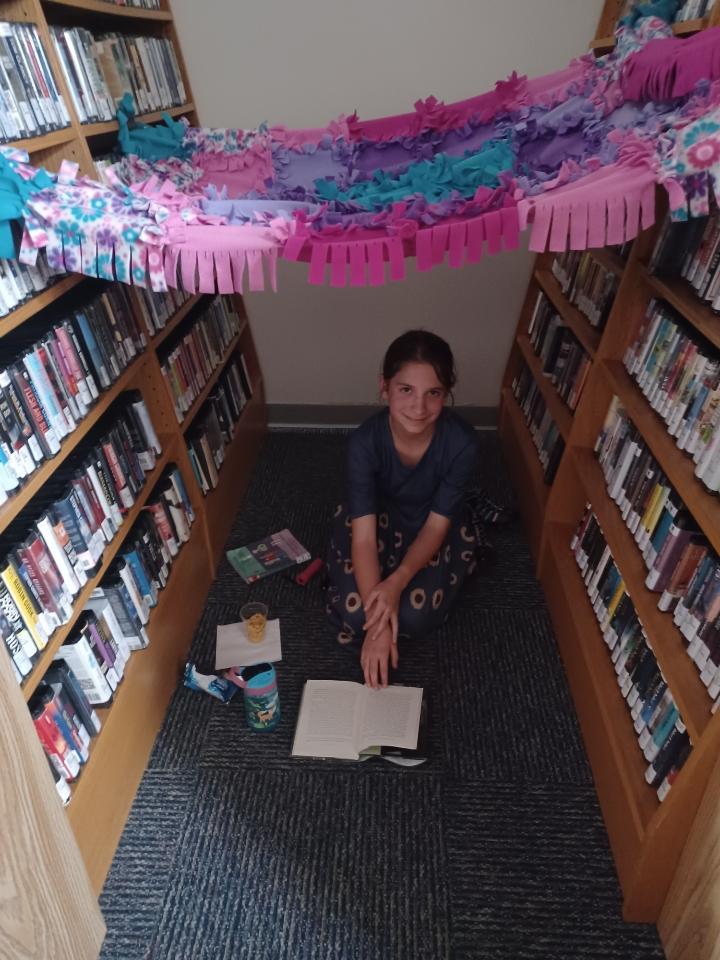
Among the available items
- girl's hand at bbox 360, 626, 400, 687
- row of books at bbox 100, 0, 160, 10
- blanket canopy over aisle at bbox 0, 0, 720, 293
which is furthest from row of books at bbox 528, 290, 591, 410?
row of books at bbox 100, 0, 160, 10

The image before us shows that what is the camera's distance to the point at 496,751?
4.91 ft

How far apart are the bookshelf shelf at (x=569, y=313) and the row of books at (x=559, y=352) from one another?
39 millimetres

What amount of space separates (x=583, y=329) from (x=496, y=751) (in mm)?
1198

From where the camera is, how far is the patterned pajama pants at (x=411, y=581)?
1.74 metres

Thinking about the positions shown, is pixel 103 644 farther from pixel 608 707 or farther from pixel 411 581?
pixel 608 707

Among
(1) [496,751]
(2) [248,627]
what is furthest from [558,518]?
(2) [248,627]

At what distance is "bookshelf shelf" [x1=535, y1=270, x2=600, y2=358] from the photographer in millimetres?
1730

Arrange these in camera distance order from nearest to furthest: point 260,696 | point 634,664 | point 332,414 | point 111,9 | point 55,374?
point 55,374
point 634,664
point 260,696
point 111,9
point 332,414

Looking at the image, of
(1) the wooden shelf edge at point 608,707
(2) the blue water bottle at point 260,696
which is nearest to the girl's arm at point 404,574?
(2) the blue water bottle at point 260,696

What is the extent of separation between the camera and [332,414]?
281cm

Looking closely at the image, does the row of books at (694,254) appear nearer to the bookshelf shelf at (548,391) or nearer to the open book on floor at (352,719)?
the bookshelf shelf at (548,391)

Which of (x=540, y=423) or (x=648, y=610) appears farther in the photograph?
(x=540, y=423)

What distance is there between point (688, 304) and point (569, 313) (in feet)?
2.30

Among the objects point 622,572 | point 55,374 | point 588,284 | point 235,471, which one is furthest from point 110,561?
point 588,284
